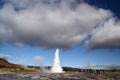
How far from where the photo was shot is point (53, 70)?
132m

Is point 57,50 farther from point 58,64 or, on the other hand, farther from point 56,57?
point 58,64

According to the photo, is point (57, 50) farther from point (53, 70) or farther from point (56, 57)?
point (53, 70)

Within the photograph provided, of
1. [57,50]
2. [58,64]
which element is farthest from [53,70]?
[57,50]

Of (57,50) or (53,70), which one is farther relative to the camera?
(53,70)

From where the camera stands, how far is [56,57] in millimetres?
123875

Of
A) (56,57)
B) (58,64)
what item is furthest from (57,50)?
(58,64)

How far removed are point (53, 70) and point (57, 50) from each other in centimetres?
1656

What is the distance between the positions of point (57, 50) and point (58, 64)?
41.1ft

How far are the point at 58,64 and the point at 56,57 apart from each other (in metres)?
8.54

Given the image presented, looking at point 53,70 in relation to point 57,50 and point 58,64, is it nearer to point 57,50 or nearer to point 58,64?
point 58,64

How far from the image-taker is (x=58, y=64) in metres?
131

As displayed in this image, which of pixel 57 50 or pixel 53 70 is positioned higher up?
pixel 57 50

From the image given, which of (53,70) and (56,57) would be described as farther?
(53,70)

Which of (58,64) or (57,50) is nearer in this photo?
(57,50)
